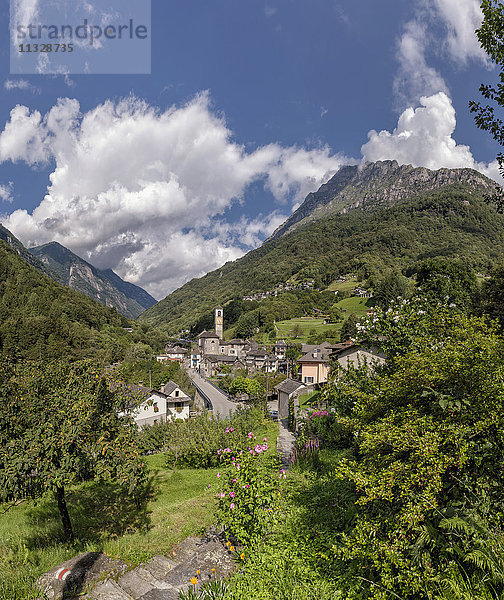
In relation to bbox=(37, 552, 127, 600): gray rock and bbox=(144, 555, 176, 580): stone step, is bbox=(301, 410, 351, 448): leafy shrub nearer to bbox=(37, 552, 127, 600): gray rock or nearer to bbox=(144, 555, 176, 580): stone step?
bbox=(144, 555, 176, 580): stone step

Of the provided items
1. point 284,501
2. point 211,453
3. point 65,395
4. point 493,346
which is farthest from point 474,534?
point 211,453

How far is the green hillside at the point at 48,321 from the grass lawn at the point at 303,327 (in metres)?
47.8

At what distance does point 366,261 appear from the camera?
149750 millimetres

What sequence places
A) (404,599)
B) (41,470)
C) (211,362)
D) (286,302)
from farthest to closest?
(286,302), (211,362), (41,470), (404,599)

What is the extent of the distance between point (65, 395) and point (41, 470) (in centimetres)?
141

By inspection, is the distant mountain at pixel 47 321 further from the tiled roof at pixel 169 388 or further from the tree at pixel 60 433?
the tree at pixel 60 433

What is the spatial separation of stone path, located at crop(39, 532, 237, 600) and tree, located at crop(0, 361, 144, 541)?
1.16 metres

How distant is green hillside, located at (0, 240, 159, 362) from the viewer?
71312 millimetres

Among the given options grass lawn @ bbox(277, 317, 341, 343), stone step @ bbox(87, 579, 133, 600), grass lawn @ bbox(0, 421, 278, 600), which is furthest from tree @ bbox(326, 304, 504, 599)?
grass lawn @ bbox(277, 317, 341, 343)

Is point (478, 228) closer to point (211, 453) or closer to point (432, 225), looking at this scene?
point (432, 225)

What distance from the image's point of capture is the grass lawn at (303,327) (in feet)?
292

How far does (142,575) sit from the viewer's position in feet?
16.1

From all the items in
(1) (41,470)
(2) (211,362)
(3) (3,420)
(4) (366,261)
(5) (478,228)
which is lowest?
(2) (211,362)

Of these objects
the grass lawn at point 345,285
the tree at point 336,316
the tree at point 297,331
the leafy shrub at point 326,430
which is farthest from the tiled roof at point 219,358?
the leafy shrub at point 326,430
